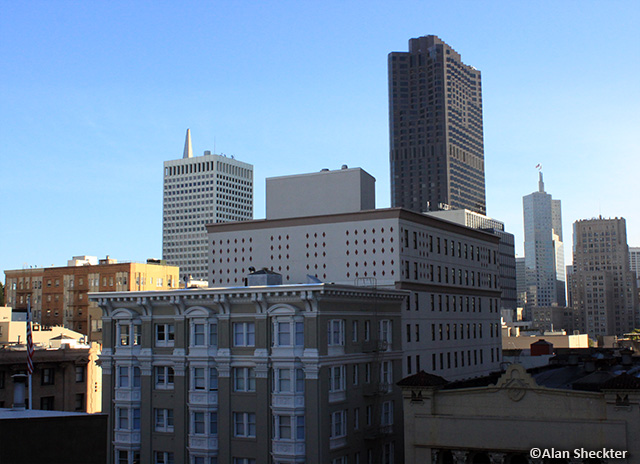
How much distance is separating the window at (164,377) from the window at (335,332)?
12632 millimetres

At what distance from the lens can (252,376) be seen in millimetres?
53031

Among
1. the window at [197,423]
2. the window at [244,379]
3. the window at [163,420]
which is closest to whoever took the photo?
the window at [244,379]

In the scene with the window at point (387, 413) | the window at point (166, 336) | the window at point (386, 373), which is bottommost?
the window at point (387, 413)

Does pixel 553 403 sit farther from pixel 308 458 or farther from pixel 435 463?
pixel 308 458

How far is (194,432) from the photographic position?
178 feet

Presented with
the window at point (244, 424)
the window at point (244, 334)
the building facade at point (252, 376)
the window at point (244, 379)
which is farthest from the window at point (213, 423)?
the window at point (244, 334)

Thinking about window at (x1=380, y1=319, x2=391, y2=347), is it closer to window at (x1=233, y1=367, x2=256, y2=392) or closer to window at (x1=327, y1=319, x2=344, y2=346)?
window at (x1=327, y1=319, x2=344, y2=346)

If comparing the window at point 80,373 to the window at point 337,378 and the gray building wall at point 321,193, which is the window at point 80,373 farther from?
the window at point 337,378

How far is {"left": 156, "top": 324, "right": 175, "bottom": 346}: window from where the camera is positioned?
56.5 metres

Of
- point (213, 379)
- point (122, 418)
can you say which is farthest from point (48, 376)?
point (213, 379)

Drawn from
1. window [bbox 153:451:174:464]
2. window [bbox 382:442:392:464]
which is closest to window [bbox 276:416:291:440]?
window [bbox 153:451:174:464]

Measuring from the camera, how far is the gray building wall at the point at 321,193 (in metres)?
68.4

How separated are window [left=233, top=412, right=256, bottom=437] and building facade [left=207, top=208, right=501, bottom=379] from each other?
51.9ft

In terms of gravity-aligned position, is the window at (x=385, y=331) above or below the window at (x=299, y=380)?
above
